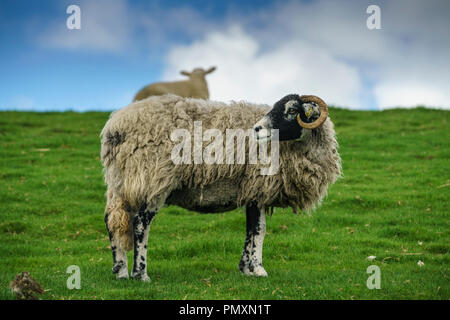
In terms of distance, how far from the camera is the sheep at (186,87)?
82.1 ft

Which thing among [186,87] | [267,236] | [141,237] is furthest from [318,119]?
[186,87]

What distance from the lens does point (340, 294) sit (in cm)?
680

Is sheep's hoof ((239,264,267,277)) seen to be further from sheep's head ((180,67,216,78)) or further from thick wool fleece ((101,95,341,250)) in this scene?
sheep's head ((180,67,216,78))

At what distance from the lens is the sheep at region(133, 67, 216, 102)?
2502cm

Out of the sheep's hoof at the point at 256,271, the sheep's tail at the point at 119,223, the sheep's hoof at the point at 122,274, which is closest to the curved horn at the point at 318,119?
the sheep's hoof at the point at 256,271

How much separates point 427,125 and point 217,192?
Result: 1717 cm

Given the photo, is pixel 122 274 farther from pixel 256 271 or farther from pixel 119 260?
pixel 256 271

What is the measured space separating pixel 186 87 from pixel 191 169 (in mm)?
19208

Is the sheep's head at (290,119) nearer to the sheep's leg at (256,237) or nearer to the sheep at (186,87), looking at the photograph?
the sheep's leg at (256,237)

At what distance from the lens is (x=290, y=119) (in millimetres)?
7559

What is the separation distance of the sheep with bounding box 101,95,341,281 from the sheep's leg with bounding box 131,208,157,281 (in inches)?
0.5

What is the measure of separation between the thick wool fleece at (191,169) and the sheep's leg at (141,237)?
0.12m
